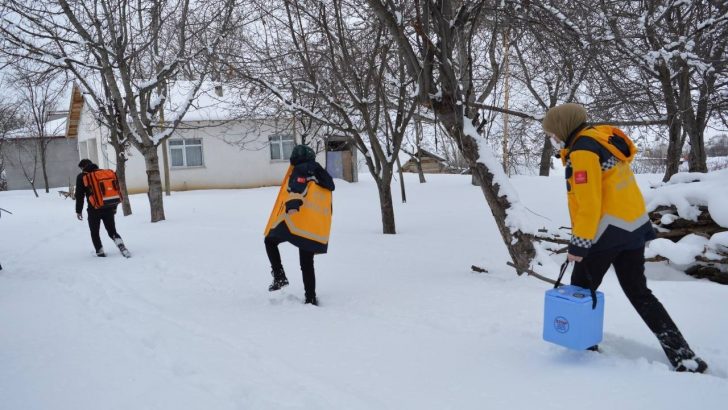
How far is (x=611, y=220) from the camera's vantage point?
3172 millimetres

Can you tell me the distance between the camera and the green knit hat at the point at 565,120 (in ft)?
10.9

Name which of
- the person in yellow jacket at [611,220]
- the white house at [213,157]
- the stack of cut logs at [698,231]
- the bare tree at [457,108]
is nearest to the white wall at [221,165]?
the white house at [213,157]

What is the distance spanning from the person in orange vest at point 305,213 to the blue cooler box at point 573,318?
7.59 ft

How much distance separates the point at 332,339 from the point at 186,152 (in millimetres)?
21870

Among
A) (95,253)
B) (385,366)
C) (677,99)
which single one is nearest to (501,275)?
(385,366)

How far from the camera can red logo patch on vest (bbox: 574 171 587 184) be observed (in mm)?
3115

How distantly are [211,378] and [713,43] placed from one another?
10.1m

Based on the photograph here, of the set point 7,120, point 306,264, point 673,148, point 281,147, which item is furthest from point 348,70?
point 7,120

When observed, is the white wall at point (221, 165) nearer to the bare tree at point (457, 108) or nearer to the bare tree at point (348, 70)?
the bare tree at point (348, 70)

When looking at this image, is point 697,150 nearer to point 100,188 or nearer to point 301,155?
point 301,155

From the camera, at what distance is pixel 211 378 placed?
3.31m

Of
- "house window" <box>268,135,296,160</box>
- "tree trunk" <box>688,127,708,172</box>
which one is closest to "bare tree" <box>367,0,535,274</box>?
"tree trunk" <box>688,127,708,172</box>

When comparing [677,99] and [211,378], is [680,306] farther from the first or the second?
[677,99]

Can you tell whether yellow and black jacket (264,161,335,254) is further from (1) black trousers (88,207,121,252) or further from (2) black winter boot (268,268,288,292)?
(1) black trousers (88,207,121,252)
